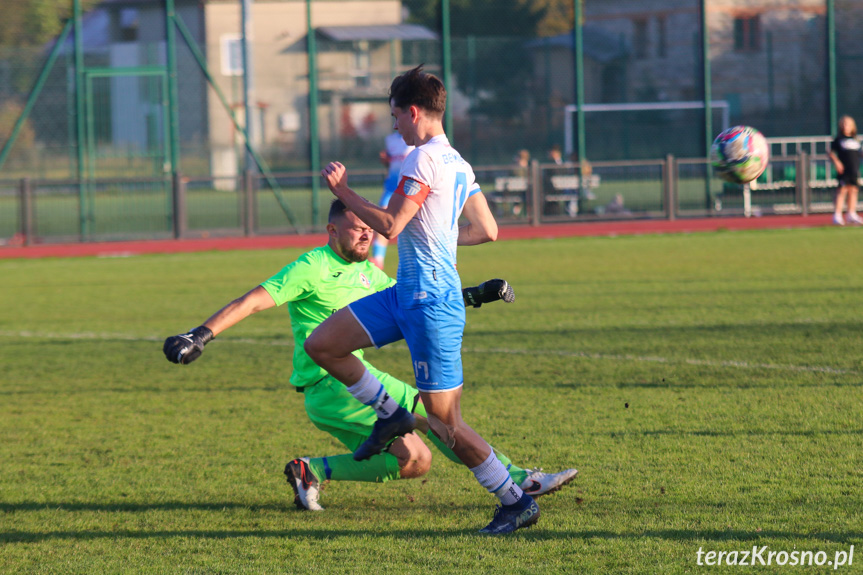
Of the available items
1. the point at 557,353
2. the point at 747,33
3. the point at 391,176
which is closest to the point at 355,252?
the point at 557,353

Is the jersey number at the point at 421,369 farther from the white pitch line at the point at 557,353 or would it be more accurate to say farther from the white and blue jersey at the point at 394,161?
the white and blue jersey at the point at 394,161

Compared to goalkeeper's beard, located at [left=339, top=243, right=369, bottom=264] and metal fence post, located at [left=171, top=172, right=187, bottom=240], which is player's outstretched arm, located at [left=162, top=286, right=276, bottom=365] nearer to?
goalkeeper's beard, located at [left=339, top=243, right=369, bottom=264]

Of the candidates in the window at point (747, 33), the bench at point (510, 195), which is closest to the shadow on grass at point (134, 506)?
the bench at point (510, 195)

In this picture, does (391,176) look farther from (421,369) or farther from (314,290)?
(421,369)

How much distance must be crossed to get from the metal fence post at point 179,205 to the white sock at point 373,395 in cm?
1736

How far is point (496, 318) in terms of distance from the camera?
1115cm

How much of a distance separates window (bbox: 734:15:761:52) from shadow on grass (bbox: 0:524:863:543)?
24442 mm

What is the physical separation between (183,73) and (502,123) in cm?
765

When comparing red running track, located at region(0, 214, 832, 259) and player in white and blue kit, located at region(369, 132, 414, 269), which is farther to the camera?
red running track, located at region(0, 214, 832, 259)

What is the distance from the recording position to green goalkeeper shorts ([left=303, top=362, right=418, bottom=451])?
5.01 m

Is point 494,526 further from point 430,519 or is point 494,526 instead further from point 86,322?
point 86,322

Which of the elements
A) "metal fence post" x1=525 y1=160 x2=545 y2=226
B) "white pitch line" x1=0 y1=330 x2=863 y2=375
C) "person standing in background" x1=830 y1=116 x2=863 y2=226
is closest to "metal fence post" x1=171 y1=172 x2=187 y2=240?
"metal fence post" x1=525 y1=160 x2=545 y2=226

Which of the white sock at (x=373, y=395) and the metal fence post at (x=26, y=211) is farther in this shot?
the metal fence post at (x=26, y=211)

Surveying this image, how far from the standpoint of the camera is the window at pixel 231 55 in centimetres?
2470
